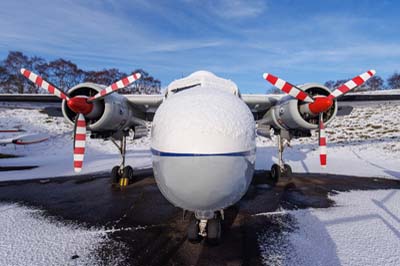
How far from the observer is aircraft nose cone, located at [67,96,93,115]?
6.56 m

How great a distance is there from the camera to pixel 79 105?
6656 millimetres

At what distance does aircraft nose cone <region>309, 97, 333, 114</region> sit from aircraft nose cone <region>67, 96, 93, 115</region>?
6789mm

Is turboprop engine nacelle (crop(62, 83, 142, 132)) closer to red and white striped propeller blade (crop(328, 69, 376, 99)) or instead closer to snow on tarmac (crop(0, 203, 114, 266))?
snow on tarmac (crop(0, 203, 114, 266))

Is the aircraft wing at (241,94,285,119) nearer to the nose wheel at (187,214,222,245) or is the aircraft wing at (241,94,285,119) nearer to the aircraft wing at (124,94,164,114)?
the aircraft wing at (124,94,164,114)

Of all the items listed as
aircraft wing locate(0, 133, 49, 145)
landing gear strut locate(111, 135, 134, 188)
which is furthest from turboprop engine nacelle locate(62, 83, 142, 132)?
aircraft wing locate(0, 133, 49, 145)

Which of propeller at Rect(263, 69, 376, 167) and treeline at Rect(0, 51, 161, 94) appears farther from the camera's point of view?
treeline at Rect(0, 51, 161, 94)

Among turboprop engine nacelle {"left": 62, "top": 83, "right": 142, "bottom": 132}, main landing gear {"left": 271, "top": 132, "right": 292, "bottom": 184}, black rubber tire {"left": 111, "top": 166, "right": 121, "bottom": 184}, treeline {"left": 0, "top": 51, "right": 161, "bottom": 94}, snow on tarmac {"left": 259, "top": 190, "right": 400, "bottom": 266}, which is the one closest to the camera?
snow on tarmac {"left": 259, "top": 190, "right": 400, "bottom": 266}

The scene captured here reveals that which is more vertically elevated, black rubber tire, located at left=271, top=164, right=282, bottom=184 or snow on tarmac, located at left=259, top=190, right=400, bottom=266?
black rubber tire, located at left=271, top=164, right=282, bottom=184

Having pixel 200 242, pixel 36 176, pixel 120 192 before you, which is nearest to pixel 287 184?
pixel 200 242

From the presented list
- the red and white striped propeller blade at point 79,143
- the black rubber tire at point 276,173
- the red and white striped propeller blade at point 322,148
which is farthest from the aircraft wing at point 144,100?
the black rubber tire at point 276,173

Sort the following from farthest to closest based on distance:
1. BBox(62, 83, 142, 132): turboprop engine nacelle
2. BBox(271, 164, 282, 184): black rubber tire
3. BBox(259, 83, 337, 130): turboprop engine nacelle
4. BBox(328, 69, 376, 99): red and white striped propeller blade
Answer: BBox(271, 164, 282, 184): black rubber tire
BBox(259, 83, 337, 130): turboprop engine nacelle
BBox(62, 83, 142, 132): turboprop engine nacelle
BBox(328, 69, 376, 99): red and white striped propeller blade

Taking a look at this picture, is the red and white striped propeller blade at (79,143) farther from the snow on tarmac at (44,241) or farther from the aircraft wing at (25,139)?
the aircraft wing at (25,139)

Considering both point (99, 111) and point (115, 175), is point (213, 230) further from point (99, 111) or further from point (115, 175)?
point (115, 175)

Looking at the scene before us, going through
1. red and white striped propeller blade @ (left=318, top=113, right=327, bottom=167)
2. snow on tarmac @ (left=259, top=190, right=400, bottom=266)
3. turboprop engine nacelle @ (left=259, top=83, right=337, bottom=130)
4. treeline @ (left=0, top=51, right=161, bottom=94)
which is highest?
treeline @ (left=0, top=51, right=161, bottom=94)
